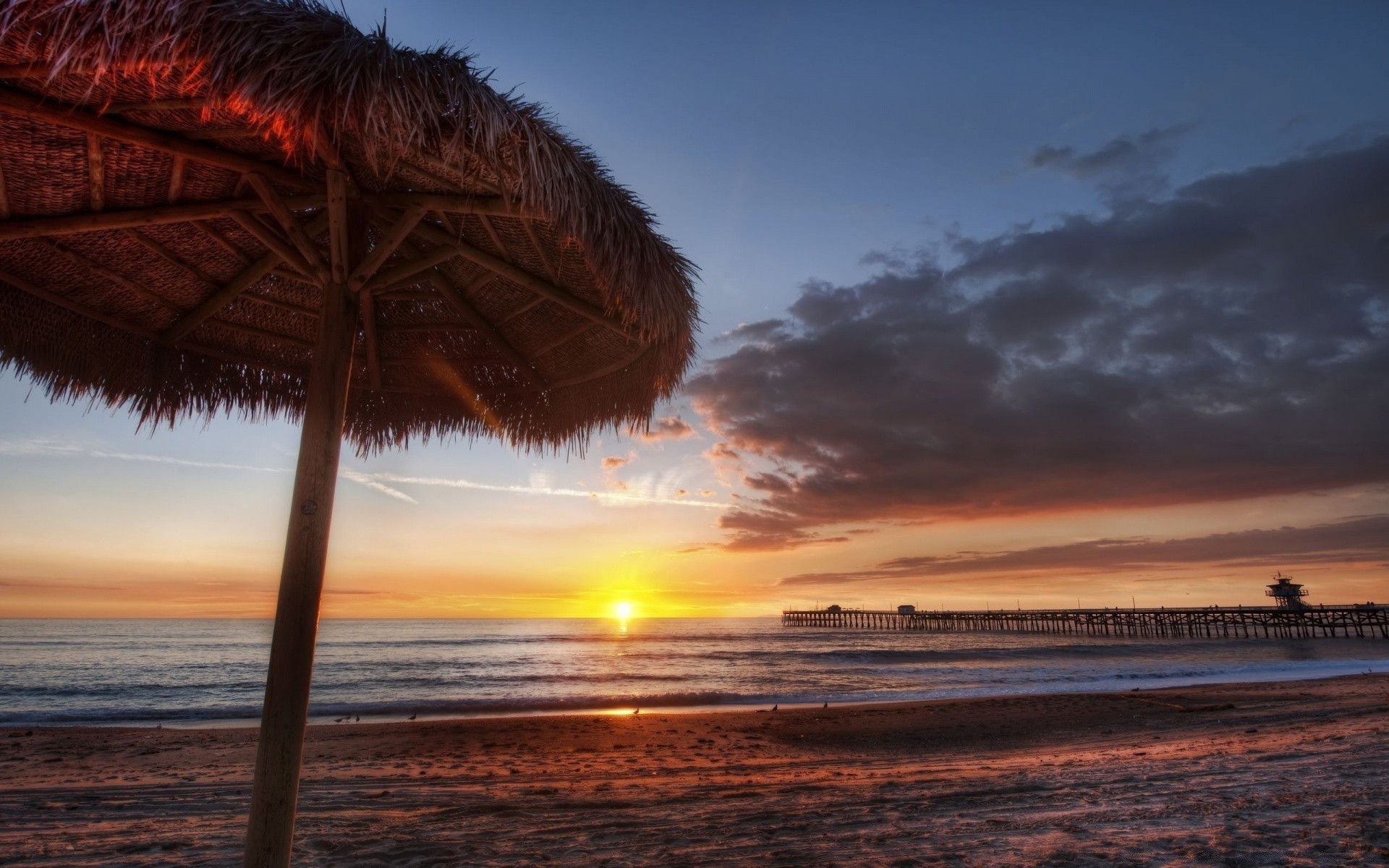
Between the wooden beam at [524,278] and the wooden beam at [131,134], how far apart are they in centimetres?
58

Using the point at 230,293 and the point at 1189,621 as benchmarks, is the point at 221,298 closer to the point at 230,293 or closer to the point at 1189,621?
the point at 230,293

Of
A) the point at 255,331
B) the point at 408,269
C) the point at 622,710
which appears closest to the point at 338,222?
the point at 408,269

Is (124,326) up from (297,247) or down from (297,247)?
down

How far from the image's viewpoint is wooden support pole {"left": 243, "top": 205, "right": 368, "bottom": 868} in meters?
2.54

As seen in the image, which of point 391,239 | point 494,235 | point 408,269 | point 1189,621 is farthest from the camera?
point 1189,621

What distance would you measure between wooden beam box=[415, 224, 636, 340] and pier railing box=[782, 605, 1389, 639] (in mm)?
55459

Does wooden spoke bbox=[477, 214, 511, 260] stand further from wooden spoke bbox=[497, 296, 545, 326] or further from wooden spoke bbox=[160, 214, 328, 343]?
wooden spoke bbox=[160, 214, 328, 343]

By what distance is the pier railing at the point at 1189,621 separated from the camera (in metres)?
46.2

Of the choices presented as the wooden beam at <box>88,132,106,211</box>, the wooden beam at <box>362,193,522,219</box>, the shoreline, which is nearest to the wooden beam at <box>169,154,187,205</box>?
the wooden beam at <box>88,132,106,211</box>

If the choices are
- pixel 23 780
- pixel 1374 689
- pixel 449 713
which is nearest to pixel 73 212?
pixel 23 780

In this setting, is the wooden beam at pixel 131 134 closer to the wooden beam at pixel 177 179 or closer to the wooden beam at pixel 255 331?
the wooden beam at pixel 177 179

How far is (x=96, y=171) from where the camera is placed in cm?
291

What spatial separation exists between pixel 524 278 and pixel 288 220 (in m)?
1.02

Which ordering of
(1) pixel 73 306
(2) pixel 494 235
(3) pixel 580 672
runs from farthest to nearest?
(3) pixel 580 672 → (1) pixel 73 306 → (2) pixel 494 235
